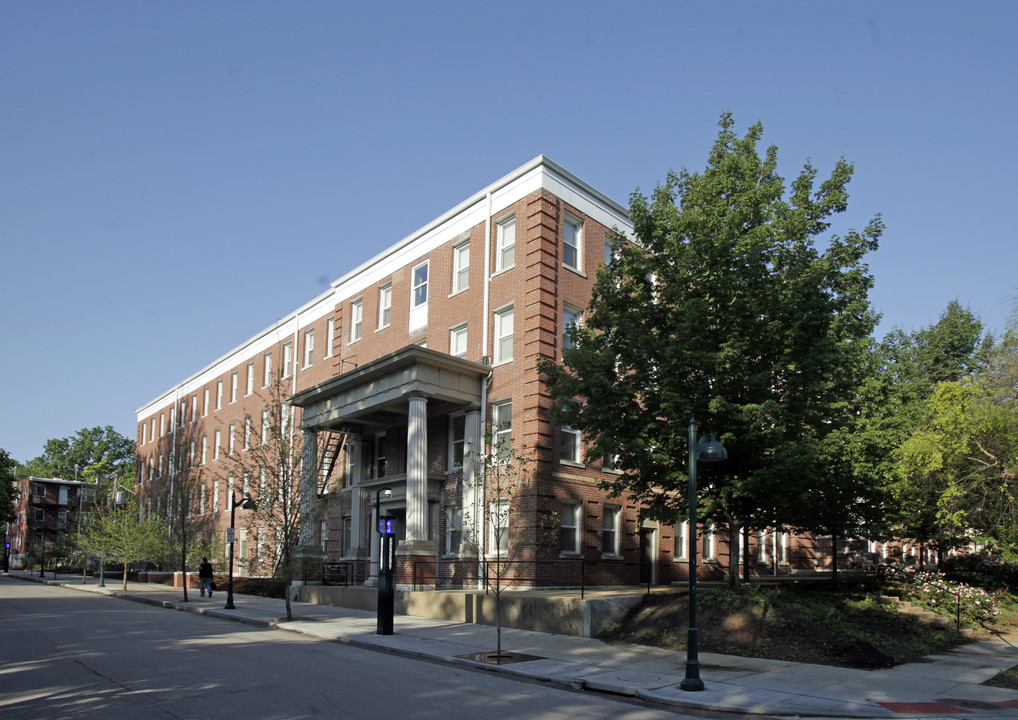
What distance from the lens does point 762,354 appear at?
17.9m

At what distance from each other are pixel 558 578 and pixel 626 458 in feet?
23.7

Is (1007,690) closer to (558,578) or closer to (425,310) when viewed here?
(558,578)

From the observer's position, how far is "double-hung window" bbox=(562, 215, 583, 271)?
26719 mm

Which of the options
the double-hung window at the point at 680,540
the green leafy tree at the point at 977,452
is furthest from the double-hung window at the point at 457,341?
the green leafy tree at the point at 977,452

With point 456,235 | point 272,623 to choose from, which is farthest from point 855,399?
point 272,623

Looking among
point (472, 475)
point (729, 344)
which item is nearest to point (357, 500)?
point (472, 475)

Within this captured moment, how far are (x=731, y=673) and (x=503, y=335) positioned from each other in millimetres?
14840

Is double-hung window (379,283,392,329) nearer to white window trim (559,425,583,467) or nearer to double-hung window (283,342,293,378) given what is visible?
white window trim (559,425,583,467)

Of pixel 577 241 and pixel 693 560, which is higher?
pixel 577 241

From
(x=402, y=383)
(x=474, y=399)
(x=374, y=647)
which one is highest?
(x=402, y=383)

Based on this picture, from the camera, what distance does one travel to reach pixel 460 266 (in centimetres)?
2891

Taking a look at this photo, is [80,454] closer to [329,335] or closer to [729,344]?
[329,335]

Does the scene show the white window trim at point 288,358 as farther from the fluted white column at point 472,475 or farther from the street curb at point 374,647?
the fluted white column at point 472,475

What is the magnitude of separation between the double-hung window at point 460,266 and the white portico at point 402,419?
3.55 meters
